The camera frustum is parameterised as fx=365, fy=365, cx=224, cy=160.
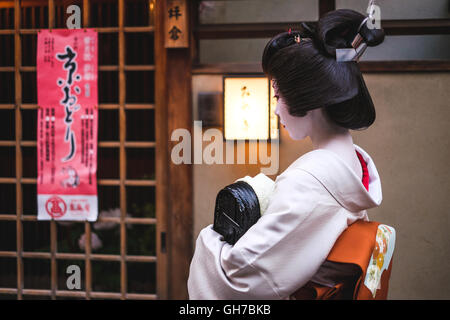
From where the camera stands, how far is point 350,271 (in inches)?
71.4

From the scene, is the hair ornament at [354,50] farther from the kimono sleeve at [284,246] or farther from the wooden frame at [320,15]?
the wooden frame at [320,15]

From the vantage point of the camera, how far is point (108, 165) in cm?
Result: 506

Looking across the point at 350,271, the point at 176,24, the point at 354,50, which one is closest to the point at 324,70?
the point at 354,50

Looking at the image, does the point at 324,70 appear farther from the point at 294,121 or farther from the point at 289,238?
the point at 289,238

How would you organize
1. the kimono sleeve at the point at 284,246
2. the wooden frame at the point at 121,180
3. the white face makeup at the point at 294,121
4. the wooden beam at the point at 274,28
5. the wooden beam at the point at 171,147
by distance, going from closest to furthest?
1. the kimono sleeve at the point at 284,246
2. the white face makeup at the point at 294,121
3. the wooden beam at the point at 274,28
4. the wooden beam at the point at 171,147
5. the wooden frame at the point at 121,180

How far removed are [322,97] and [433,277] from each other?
144 inches

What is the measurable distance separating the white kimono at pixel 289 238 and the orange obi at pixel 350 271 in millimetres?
48

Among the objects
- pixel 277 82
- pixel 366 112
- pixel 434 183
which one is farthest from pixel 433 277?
pixel 277 82

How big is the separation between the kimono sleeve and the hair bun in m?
0.66

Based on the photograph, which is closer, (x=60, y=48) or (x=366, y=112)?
(x=366, y=112)

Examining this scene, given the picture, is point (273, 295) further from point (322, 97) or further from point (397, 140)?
point (397, 140)

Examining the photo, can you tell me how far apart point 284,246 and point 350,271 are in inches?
14.2

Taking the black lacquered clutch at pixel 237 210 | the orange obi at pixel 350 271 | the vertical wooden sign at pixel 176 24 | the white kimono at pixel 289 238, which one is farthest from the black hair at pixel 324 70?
the vertical wooden sign at pixel 176 24

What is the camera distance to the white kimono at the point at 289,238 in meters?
1.77
